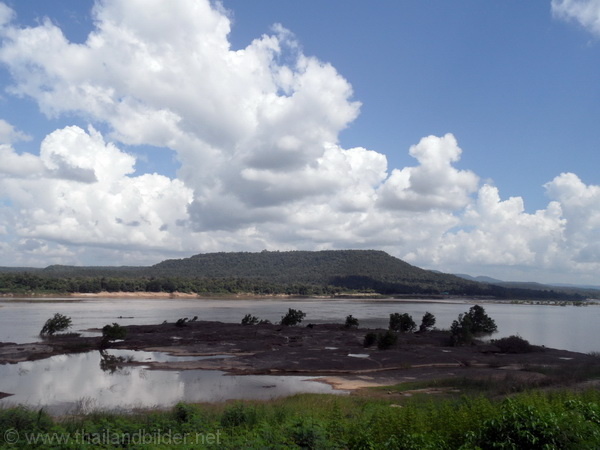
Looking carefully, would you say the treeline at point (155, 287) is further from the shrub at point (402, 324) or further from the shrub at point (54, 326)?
the shrub at point (402, 324)

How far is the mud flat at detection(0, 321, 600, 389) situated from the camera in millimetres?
34125

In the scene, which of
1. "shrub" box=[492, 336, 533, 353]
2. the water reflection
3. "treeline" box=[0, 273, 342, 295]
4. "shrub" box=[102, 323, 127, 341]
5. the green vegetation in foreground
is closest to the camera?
the green vegetation in foreground

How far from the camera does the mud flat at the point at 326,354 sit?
1344 inches

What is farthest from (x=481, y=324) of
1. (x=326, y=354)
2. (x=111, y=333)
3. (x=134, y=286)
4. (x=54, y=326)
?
(x=134, y=286)

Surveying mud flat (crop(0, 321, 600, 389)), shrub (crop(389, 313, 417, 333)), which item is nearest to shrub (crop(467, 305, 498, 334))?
shrub (crop(389, 313, 417, 333))

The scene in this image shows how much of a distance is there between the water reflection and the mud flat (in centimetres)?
215

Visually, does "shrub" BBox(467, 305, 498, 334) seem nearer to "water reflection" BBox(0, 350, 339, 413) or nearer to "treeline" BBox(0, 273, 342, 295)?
"water reflection" BBox(0, 350, 339, 413)

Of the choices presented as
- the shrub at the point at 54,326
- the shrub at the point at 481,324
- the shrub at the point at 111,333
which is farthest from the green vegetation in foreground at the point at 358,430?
the shrub at the point at 481,324

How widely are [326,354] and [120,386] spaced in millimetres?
18409

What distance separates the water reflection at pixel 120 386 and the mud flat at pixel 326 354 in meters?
2.15

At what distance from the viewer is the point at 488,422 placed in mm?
9461

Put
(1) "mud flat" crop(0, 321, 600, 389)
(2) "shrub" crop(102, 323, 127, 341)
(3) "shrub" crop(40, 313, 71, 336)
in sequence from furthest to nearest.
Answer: (3) "shrub" crop(40, 313, 71, 336) < (2) "shrub" crop(102, 323, 127, 341) < (1) "mud flat" crop(0, 321, 600, 389)

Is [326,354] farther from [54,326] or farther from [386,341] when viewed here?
[54,326]

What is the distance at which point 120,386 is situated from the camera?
28.7 metres
